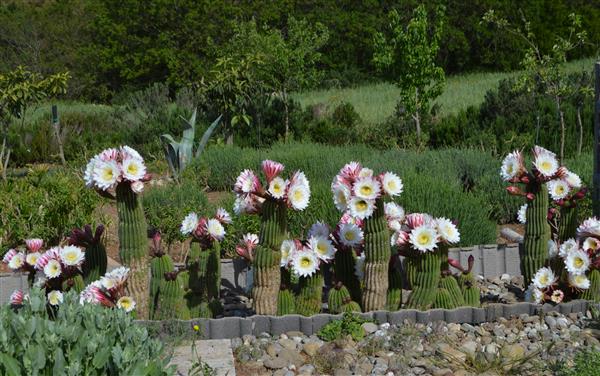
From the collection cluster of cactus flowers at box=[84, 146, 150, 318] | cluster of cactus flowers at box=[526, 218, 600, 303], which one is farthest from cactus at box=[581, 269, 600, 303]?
cluster of cactus flowers at box=[84, 146, 150, 318]

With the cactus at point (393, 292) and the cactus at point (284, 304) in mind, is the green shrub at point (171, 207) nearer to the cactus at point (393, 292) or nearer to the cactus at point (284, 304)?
the cactus at point (284, 304)

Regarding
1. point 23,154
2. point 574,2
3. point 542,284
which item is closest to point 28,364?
point 542,284

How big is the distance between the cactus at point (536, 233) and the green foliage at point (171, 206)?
9.33 feet

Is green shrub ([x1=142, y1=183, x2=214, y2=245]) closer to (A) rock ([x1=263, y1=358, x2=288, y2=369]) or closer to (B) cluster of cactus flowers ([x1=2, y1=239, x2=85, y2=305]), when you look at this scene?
(B) cluster of cactus flowers ([x1=2, y1=239, x2=85, y2=305])

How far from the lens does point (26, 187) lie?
7754mm

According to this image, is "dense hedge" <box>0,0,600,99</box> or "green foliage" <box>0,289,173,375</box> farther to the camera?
→ "dense hedge" <box>0,0,600,99</box>

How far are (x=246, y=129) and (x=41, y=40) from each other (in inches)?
556

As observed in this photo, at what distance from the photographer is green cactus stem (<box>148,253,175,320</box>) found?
5035 millimetres

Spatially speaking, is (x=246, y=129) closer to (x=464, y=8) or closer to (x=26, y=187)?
(x=26, y=187)

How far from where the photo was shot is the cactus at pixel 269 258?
4895mm

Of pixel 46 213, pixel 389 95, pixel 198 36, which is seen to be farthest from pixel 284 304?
pixel 198 36

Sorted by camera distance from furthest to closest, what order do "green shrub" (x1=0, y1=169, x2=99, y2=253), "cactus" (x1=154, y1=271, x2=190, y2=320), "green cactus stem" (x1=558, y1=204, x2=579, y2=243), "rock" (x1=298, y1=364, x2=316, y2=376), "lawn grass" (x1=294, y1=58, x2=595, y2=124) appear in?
"lawn grass" (x1=294, y1=58, x2=595, y2=124), "green shrub" (x1=0, y1=169, x2=99, y2=253), "green cactus stem" (x1=558, y1=204, x2=579, y2=243), "cactus" (x1=154, y1=271, x2=190, y2=320), "rock" (x1=298, y1=364, x2=316, y2=376)

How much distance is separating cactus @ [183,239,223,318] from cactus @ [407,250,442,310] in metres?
1.04

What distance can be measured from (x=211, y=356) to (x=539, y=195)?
205 cm
